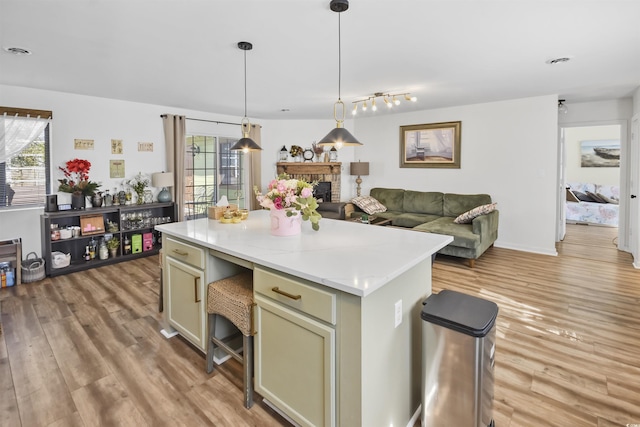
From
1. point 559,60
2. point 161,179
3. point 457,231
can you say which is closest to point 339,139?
point 559,60

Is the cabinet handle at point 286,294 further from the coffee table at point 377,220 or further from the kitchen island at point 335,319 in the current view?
the coffee table at point 377,220

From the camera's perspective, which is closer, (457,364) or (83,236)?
(457,364)

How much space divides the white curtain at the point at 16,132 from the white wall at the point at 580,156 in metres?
10.4

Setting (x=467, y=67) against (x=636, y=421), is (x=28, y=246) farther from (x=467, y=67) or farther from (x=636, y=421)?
(x=636, y=421)

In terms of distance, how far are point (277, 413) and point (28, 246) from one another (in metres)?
4.50

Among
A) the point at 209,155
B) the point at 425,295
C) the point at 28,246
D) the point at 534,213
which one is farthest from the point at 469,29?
the point at 28,246

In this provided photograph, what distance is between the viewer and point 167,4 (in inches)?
86.3

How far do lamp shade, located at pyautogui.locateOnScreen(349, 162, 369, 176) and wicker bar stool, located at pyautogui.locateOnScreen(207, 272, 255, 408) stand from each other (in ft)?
16.4

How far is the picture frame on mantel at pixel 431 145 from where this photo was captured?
599 centimetres

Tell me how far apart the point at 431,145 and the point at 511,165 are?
1.40 metres

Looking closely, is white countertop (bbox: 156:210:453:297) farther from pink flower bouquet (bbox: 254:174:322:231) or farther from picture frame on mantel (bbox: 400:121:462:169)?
picture frame on mantel (bbox: 400:121:462:169)

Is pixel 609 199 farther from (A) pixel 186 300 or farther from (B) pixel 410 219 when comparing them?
(A) pixel 186 300

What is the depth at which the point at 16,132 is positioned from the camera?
13.7 ft

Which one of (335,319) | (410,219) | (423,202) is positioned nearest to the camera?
(335,319)
